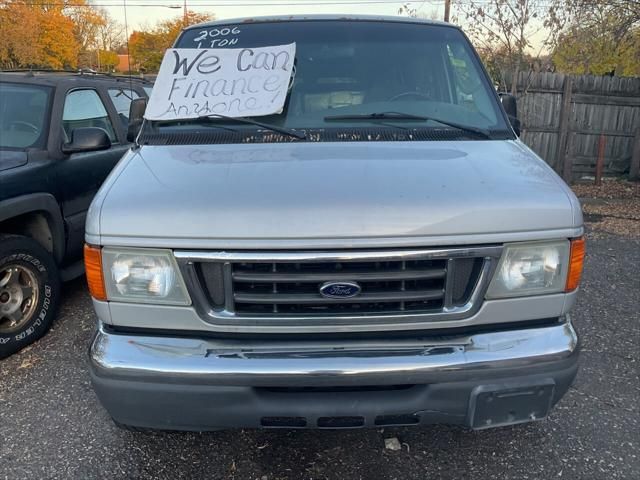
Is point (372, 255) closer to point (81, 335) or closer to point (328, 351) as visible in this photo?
point (328, 351)

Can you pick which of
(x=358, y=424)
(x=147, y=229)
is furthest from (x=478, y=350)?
(x=147, y=229)

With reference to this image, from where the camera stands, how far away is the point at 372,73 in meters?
3.21

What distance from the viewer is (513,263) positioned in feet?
7.19

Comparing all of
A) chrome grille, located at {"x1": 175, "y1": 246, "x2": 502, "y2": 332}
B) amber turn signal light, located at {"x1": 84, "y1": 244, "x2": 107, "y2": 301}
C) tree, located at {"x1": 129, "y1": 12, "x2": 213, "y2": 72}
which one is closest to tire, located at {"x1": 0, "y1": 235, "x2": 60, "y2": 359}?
amber turn signal light, located at {"x1": 84, "y1": 244, "x2": 107, "y2": 301}

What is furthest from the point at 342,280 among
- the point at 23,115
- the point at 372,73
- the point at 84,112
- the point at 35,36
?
the point at 35,36

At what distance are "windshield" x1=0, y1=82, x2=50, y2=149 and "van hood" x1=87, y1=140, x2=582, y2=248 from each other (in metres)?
2.33

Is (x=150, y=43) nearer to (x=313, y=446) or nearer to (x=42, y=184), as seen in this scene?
(x=42, y=184)

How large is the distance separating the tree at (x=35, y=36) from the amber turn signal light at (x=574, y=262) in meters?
29.5

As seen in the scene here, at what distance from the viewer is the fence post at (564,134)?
34.1 ft

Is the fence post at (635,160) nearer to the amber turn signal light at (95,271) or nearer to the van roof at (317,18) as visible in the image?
the van roof at (317,18)

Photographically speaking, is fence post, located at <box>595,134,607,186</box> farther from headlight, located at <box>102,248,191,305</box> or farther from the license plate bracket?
headlight, located at <box>102,248,191,305</box>

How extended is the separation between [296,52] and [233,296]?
1713 millimetres

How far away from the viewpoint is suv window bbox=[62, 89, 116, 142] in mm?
4660

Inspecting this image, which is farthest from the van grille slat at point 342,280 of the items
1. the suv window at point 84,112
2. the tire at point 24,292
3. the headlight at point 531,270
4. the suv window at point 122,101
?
the suv window at point 122,101
